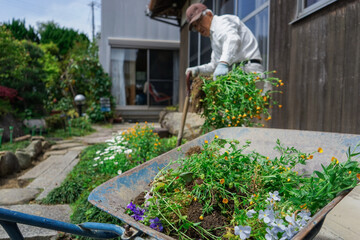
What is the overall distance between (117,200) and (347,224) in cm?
120

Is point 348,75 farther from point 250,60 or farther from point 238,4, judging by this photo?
point 238,4

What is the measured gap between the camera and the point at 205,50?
5273mm

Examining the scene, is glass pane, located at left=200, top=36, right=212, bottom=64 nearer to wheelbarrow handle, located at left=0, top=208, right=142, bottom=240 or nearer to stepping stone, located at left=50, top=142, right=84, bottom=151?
stepping stone, located at left=50, top=142, right=84, bottom=151

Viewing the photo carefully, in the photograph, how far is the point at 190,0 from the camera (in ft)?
20.9

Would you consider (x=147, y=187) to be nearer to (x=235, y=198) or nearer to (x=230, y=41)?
(x=235, y=198)

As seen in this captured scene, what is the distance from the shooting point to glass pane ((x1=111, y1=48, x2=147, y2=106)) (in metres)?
9.23

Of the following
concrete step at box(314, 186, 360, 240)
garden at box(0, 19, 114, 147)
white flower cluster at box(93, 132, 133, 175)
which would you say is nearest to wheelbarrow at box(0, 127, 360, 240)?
concrete step at box(314, 186, 360, 240)

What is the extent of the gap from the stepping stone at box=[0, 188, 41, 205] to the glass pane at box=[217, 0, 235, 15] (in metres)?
3.53

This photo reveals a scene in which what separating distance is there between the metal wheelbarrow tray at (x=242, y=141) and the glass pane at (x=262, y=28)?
2056mm

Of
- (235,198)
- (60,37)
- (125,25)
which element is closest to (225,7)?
(235,198)

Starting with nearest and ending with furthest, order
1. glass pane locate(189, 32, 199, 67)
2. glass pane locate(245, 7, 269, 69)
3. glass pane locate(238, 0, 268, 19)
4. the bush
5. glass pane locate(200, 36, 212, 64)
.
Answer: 1. the bush
2. glass pane locate(245, 7, 269, 69)
3. glass pane locate(238, 0, 268, 19)
4. glass pane locate(200, 36, 212, 64)
5. glass pane locate(189, 32, 199, 67)

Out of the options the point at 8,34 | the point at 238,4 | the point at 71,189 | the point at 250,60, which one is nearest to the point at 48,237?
the point at 71,189

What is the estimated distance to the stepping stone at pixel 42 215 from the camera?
1678mm

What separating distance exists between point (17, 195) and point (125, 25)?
8042 millimetres
